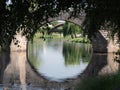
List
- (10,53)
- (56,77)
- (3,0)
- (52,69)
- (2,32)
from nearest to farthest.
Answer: (3,0) → (2,32) → (56,77) → (52,69) → (10,53)

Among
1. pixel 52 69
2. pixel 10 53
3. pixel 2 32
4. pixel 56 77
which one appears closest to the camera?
pixel 2 32

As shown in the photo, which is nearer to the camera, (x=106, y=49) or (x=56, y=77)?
(x=56, y=77)

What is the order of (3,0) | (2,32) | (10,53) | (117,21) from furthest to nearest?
1. (10,53)
2. (117,21)
3. (2,32)
4. (3,0)

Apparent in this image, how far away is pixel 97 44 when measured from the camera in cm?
3712

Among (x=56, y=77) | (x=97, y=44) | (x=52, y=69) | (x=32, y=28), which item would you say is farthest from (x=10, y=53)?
(x=32, y=28)

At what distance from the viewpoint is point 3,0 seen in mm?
3615

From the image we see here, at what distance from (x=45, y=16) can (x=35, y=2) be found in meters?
0.22

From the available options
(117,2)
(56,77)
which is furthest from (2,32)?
(56,77)

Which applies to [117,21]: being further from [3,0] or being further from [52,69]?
[52,69]

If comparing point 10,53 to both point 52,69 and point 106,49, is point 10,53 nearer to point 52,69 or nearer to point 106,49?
point 106,49

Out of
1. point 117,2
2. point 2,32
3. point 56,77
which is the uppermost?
point 117,2

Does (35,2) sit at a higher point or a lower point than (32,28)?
higher

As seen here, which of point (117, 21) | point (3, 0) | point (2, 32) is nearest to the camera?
point (3, 0)

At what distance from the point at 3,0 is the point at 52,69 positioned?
20.6 meters
